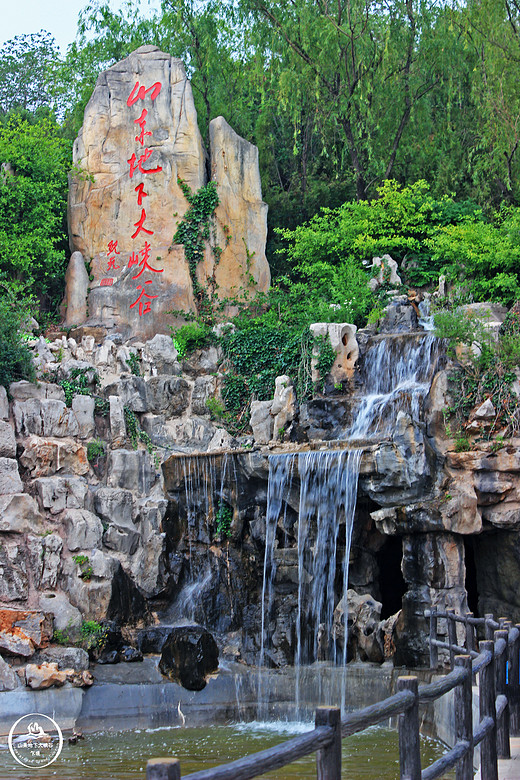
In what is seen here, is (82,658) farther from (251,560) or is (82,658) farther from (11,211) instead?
(11,211)

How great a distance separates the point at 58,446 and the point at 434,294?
8.00 metres

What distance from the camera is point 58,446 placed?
44.1 feet

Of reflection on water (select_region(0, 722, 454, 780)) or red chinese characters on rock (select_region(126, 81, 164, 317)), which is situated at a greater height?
red chinese characters on rock (select_region(126, 81, 164, 317))

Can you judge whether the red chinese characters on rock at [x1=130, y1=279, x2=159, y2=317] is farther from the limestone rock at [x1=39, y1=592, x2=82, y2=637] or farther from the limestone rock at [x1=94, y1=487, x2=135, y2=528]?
the limestone rock at [x1=39, y1=592, x2=82, y2=637]

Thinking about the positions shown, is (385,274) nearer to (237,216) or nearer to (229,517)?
(237,216)

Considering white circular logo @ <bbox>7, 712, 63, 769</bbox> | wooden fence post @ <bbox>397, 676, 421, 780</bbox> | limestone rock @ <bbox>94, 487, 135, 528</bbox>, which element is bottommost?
white circular logo @ <bbox>7, 712, 63, 769</bbox>

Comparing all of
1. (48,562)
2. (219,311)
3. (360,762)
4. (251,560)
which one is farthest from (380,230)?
(360,762)

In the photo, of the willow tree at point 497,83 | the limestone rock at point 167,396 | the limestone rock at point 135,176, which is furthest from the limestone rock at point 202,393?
the willow tree at point 497,83

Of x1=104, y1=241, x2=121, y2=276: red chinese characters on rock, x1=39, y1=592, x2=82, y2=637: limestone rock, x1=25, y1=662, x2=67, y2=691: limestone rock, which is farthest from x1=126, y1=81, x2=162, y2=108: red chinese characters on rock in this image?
x1=25, y1=662, x2=67, y2=691: limestone rock

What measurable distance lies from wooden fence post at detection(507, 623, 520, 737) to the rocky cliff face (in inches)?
179

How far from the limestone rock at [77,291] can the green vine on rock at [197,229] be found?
213cm

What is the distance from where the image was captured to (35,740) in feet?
32.1

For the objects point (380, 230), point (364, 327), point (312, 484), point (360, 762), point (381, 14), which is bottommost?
point (360, 762)

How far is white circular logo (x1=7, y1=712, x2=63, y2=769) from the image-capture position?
895 cm
